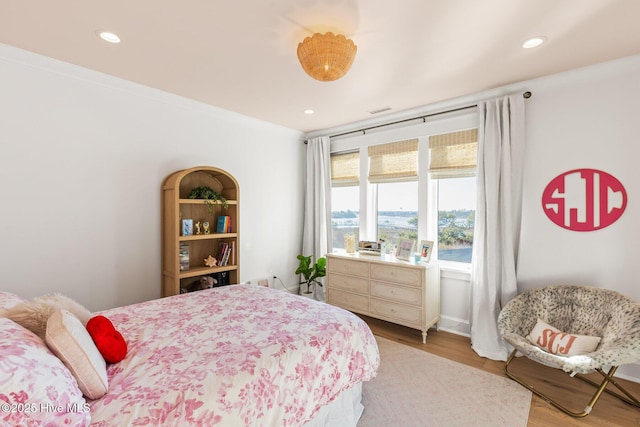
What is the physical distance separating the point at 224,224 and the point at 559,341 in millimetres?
3289

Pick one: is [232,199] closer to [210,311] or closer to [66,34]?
[210,311]

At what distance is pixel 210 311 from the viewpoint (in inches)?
80.2

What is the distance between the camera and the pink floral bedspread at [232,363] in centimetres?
114

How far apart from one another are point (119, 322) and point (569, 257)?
3.64 meters

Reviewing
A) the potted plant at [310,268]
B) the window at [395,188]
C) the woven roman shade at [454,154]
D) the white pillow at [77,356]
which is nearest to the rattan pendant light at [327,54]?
the white pillow at [77,356]

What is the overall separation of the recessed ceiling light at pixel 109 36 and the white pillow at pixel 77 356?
1.89 m

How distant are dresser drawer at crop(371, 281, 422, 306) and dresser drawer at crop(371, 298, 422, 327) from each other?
0.06 metres

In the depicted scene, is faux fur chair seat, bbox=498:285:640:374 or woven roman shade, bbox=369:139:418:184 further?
woven roman shade, bbox=369:139:418:184

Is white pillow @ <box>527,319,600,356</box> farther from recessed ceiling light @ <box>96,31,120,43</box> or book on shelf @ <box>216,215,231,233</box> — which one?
recessed ceiling light @ <box>96,31,120,43</box>

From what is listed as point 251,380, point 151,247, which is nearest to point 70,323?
point 251,380

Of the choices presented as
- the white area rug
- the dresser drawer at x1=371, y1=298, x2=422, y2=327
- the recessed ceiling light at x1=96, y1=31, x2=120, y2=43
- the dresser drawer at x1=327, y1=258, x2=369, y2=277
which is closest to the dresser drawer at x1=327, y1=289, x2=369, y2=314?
the dresser drawer at x1=371, y1=298, x2=422, y2=327

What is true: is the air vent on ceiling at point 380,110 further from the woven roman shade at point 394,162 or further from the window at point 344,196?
the window at point 344,196

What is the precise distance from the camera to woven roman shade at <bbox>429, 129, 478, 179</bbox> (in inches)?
125

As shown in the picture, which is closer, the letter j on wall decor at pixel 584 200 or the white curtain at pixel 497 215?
the letter j on wall decor at pixel 584 200
